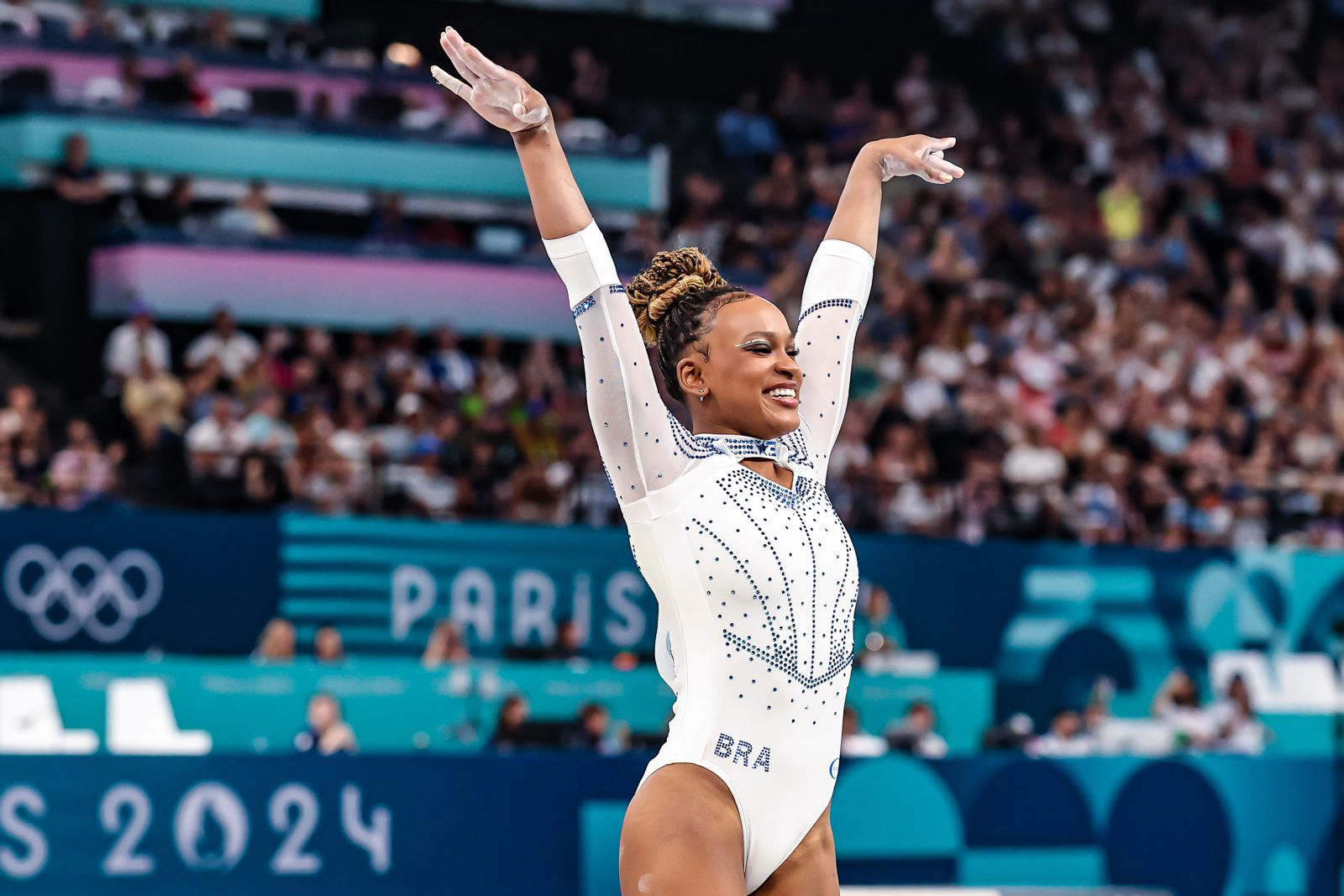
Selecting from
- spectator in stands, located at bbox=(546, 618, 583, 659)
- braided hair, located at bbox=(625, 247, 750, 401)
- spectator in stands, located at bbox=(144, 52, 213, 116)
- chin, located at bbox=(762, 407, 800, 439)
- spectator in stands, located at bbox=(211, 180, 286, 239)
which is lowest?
spectator in stands, located at bbox=(546, 618, 583, 659)

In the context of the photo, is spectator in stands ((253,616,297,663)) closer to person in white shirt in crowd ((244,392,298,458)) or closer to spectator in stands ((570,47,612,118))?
person in white shirt in crowd ((244,392,298,458))

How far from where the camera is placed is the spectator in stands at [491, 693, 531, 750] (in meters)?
10.6

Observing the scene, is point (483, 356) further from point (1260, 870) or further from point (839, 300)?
point (839, 300)

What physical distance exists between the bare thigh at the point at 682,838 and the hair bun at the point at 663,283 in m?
0.90

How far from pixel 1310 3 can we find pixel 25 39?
1548 cm

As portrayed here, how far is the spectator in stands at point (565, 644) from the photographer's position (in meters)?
12.1

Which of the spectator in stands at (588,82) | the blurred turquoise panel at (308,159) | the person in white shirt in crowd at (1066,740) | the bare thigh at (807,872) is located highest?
the spectator in stands at (588,82)

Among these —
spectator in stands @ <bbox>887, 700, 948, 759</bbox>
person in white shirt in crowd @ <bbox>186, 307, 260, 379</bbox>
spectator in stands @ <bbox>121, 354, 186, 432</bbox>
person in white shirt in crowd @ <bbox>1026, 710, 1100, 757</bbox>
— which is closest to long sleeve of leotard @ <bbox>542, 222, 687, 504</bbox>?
spectator in stands @ <bbox>887, 700, 948, 759</bbox>

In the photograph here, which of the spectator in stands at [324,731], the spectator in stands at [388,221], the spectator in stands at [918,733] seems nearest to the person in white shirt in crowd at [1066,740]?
the spectator in stands at [918,733]

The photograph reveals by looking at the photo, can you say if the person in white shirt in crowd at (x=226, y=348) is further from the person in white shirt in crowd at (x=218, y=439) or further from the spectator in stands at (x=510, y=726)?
the spectator in stands at (x=510, y=726)

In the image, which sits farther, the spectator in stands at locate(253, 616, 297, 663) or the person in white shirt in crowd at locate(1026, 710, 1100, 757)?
the person in white shirt in crowd at locate(1026, 710, 1100, 757)

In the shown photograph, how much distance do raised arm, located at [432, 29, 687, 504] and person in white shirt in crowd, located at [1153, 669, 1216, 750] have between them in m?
9.66

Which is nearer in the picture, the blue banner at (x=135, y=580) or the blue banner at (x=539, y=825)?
the blue banner at (x=539, y=825)

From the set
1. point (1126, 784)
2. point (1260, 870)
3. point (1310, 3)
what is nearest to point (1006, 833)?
point (1126, 784)
